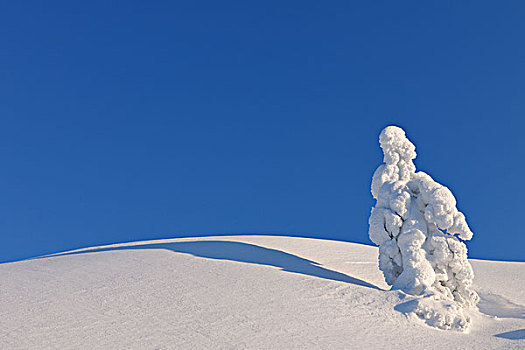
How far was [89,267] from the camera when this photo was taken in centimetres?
2220

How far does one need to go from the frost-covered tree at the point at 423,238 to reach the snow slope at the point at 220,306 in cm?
110

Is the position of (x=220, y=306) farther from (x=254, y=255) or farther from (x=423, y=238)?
(x=423, y=238)

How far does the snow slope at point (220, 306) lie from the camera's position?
599 inches

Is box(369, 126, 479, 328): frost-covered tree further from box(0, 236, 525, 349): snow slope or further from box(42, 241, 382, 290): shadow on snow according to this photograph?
box(42, 241, 382, 290): shadow on snow

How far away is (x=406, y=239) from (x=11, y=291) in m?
14.5

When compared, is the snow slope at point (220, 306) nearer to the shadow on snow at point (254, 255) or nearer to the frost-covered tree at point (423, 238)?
the shadow on snow at point (254, 255)

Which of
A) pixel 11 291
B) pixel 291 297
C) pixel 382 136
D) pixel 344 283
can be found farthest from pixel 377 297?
pixel 11 291

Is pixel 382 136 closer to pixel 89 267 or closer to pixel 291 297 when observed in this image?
pixel 291 297

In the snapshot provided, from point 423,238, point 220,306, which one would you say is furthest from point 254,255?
point 423,238

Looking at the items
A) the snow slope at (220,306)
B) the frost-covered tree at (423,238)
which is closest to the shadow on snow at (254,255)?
the snow slope at (220,306)

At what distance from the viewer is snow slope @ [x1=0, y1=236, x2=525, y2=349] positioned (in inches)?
A: 599

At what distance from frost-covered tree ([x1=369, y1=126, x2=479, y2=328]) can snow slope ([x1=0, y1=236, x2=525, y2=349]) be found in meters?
1.10

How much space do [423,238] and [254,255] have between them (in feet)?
23.3

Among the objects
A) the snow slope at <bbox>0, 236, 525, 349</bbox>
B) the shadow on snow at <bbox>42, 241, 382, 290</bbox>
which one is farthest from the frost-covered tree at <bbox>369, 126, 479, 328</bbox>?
the shadow on snow at <bbox>42, 241, 382, 290</bbox>
